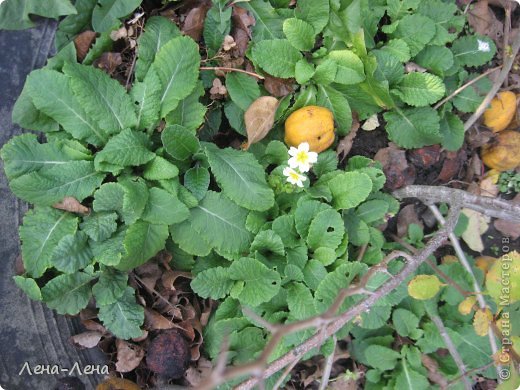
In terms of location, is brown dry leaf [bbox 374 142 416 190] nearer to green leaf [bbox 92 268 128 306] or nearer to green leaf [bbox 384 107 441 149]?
green leaf [bbox 384 107 441 149]

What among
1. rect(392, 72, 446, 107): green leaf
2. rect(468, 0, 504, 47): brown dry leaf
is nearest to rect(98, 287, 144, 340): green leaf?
rect(392, 72, 446, 107): green leaf

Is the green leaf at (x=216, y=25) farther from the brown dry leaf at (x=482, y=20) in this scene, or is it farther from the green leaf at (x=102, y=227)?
the brown dry leaf at (x=482, y=20)

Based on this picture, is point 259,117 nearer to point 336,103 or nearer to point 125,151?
point 336,103

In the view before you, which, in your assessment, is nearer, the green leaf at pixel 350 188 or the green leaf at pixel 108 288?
the green leaf at pixel 108 288

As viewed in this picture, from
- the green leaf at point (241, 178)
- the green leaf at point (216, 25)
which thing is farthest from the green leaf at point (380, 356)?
the green leaf at point (216, 25)

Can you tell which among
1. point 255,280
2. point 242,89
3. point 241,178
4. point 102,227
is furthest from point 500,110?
point 102,227

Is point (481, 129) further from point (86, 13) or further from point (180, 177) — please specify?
point (86, 13)
